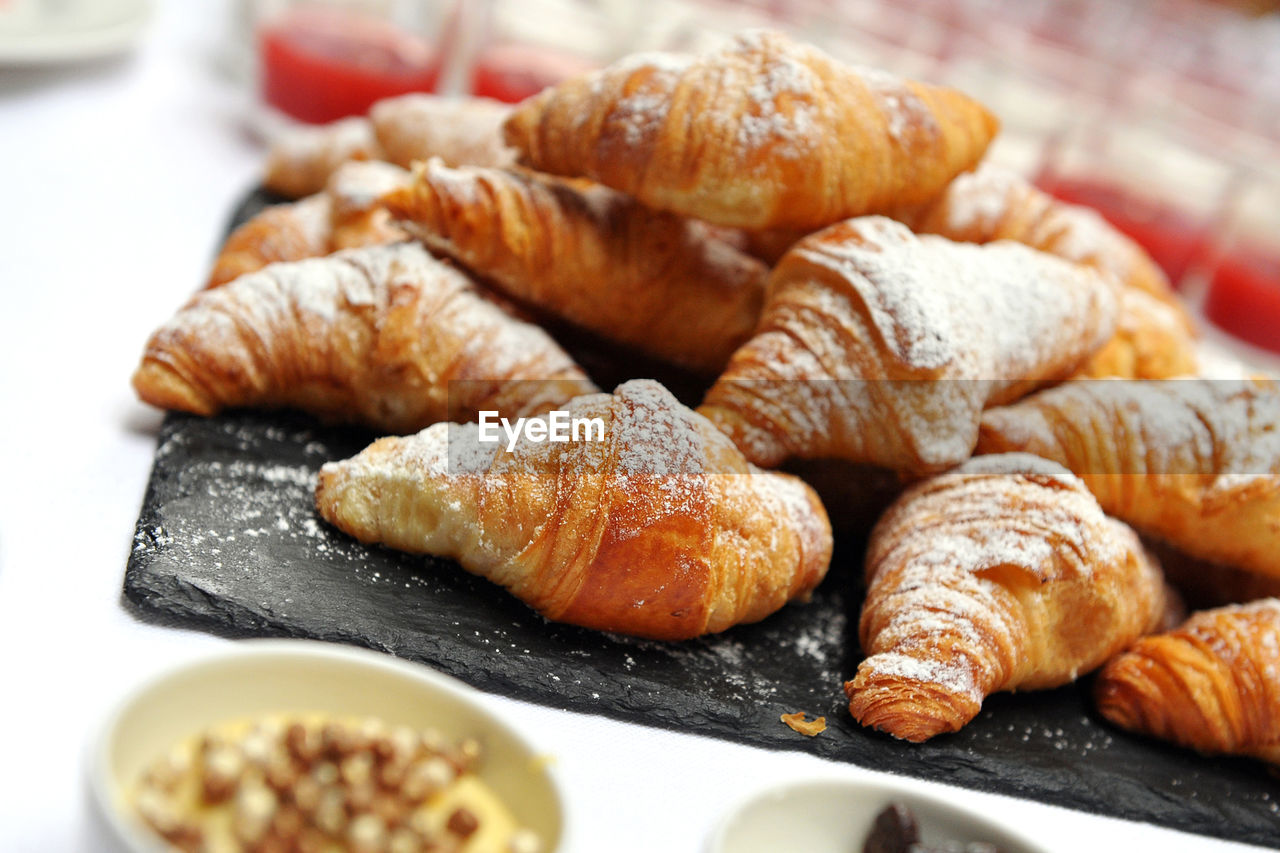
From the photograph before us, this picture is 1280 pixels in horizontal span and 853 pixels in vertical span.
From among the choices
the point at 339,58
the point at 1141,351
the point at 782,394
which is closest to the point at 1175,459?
the point at 1141,351

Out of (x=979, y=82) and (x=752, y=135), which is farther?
(x=979, y=82)

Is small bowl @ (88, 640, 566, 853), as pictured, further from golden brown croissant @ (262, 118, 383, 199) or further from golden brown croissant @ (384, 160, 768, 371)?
golden brown croissant @ (262, 118, 383, 199)

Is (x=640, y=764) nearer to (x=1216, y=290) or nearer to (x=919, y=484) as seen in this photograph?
(x=919, y=484)

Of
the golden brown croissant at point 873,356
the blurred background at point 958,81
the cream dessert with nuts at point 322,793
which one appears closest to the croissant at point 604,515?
the golden brown croissant at point 873,356

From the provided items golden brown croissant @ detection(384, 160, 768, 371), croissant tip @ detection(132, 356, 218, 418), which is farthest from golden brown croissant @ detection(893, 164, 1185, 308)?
croissant tip @ detection(132, 356, 218, 418)

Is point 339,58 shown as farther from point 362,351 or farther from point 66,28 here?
point 362,351

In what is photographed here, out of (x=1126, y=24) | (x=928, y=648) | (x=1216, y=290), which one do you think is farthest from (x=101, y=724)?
(x=1126, y=24)

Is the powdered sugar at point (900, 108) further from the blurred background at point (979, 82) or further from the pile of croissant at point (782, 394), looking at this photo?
the blurred background at point (979, 82)

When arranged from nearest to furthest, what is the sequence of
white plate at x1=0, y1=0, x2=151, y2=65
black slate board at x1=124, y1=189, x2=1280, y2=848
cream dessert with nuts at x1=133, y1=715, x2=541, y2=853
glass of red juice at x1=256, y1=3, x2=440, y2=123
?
cream dessert with nuts at x1=133, y1=715, x2=541, y2=853, black slate board at x1=124, y1=189, x2=1280, y2=848, white plate at x1=0, y1=0, x2=151, y2=65, glass of red juice at x1=256, y1=3, x2=440, y2=123
